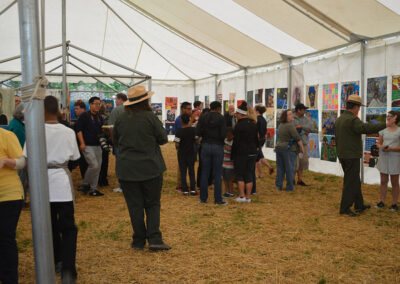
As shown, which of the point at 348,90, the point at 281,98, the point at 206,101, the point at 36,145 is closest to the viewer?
the point at 36,145

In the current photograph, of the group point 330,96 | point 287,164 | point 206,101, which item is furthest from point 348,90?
point 206,101

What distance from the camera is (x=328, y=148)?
931cm

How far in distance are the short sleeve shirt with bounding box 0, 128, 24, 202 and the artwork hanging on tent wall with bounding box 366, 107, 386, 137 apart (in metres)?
6.73

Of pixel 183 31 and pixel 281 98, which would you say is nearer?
pixel 281 98

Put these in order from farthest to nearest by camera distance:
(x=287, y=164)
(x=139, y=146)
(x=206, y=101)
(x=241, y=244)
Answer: (x=206, y=101) → (x=287, y=164) → (x=241, y=244) → (x=139, y=146)

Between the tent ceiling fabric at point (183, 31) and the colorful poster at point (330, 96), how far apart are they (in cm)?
96

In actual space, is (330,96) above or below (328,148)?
above

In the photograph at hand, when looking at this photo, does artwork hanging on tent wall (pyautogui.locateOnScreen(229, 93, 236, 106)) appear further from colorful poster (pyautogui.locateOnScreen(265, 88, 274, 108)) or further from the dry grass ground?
the dry grass ground

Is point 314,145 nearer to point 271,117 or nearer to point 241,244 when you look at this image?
point 271,117

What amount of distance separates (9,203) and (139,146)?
1584 mm

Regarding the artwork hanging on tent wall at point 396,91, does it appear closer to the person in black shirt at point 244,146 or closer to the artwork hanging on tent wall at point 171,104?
the person in black shirt at point 244,146

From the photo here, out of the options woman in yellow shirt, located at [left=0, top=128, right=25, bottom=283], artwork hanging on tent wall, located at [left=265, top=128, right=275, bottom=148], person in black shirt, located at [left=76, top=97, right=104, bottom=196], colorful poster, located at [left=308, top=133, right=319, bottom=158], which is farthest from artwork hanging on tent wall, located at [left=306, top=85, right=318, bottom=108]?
woman in yellow shirt, located at [left=0, top=128, right=25, bottom=283]

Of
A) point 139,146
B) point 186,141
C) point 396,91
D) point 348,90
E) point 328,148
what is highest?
point 348,90

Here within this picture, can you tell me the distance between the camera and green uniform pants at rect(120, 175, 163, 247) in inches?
167
